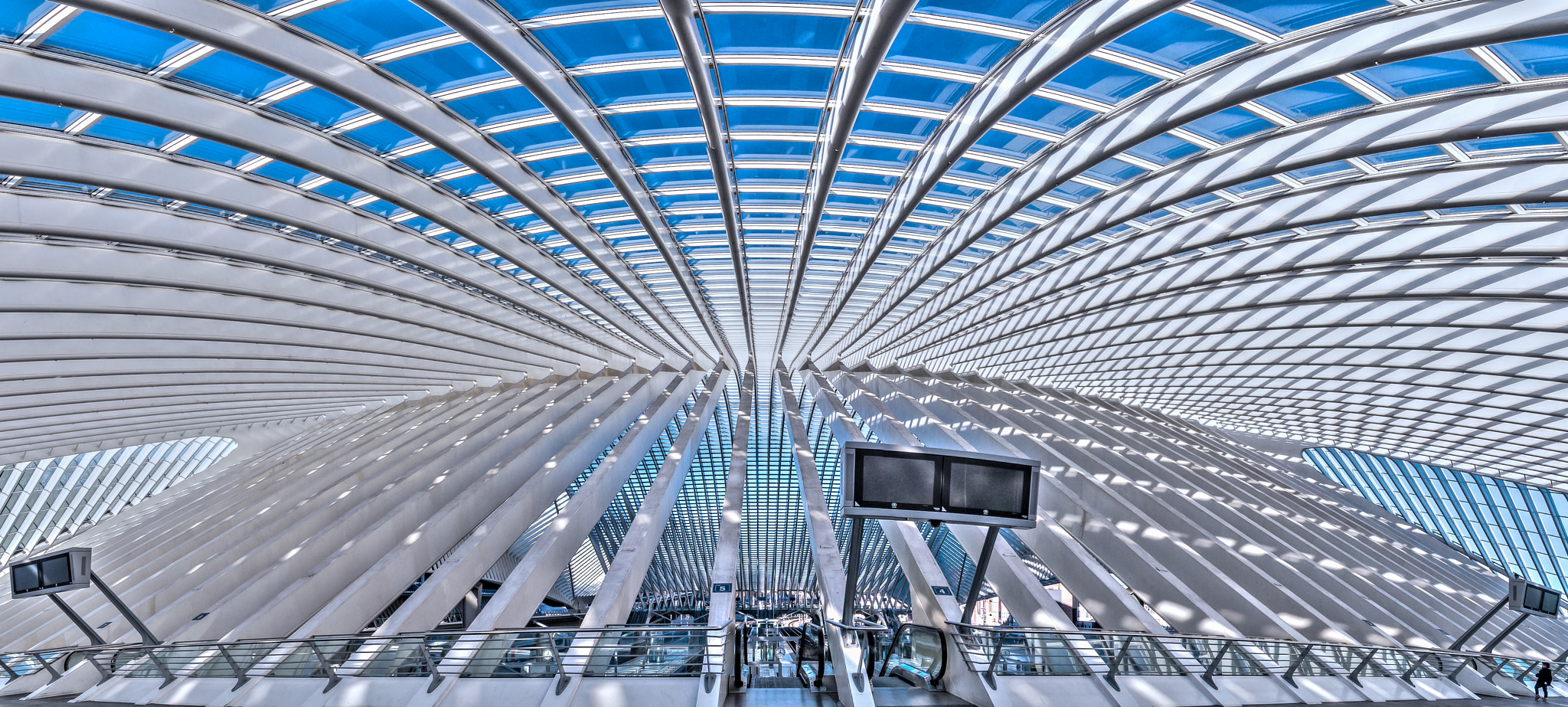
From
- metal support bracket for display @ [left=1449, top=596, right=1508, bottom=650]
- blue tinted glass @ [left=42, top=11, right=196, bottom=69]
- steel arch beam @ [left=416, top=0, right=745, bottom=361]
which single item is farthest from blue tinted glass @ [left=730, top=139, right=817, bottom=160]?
metal support bracket for display @ [left=1449, top=596, right=1508, bottom=650]

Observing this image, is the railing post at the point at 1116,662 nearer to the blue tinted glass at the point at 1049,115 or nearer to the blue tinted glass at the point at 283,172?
the blue tinted glass at the point at 1049,115

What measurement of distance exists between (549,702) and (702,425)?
24.6 meters

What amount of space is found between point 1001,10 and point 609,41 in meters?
5.49

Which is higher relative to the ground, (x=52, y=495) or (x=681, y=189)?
(x=681, y=189)

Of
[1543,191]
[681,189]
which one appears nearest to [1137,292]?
[1543,191]

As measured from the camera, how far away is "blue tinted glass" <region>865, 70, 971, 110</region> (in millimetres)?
11016

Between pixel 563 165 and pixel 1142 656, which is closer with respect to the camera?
pixel 1142 656

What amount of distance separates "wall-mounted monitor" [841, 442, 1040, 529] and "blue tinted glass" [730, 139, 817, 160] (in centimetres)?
882

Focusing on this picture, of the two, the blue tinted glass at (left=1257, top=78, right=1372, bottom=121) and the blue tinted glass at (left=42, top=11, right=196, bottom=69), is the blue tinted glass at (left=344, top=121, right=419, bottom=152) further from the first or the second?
the blue tinted glass at (left=1257, top=78, right=1372, bottom=121)

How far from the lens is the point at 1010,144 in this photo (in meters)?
12.9

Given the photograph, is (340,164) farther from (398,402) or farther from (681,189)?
(398,402)

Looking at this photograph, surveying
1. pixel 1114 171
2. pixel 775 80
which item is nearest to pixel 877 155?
pixel 775 80

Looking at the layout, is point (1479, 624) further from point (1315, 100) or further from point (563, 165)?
point (563, 165)

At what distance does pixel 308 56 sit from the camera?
8.32 m
